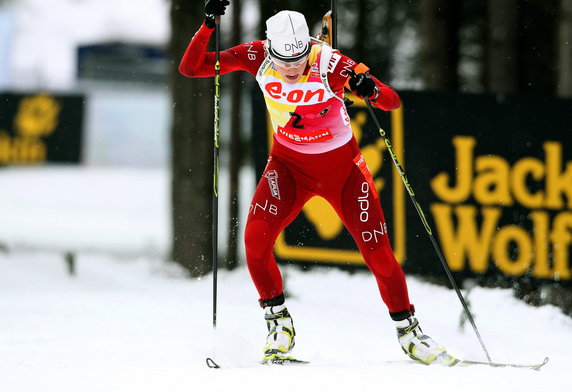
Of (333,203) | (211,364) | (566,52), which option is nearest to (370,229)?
(333,203)

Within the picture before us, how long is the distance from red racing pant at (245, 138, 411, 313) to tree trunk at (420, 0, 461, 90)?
16.1 ft

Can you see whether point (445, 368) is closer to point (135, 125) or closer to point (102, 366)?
point (102, 366)

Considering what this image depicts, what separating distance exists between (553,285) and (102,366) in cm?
369

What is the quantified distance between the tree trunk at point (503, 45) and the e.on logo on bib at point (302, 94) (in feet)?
18.8

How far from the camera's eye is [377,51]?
15.8 metres

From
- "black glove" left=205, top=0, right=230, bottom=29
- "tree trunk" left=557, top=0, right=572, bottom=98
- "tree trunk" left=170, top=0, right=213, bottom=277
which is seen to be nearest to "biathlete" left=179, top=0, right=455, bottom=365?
"black glove" left=205, top=0, right=230, bottom=29

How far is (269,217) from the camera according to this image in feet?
15.7

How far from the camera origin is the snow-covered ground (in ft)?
13.3

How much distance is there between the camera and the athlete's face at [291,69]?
4.51 m

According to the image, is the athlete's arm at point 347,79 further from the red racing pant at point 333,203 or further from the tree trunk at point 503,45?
the tree trunk at point 503,45

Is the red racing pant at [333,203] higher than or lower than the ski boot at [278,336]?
higher

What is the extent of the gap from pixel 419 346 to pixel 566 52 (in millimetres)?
4337

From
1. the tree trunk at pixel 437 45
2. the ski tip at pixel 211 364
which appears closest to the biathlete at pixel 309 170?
the ski tip at pixel 211 364

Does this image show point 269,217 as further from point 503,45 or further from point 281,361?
point 503,45
